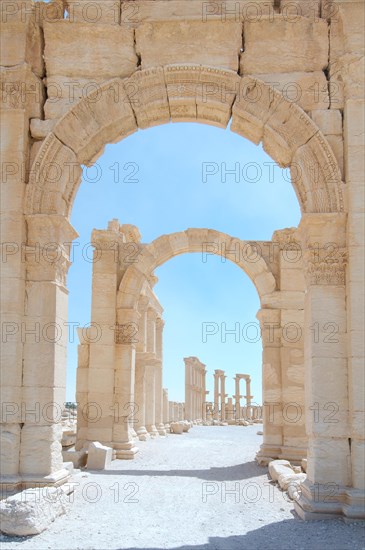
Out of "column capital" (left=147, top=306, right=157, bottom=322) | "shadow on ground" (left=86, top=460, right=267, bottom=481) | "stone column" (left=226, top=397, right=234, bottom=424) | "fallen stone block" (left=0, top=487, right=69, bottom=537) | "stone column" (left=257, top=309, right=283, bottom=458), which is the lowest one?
"stone column" (left=226, top=397, right=234, bottom=424)

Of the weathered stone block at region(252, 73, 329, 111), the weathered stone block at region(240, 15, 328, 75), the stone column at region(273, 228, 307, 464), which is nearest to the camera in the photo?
the weathered stone block at region(252, 73, 329, 111)

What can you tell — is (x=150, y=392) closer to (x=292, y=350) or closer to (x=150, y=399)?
(x=150, y=399)

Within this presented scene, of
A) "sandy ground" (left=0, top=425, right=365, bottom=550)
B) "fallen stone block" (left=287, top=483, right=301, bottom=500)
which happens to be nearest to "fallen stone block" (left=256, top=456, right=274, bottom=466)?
"sandy ground" (left=0, top=425, right=365, bottom=550)

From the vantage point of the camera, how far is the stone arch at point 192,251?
1458 centimetres

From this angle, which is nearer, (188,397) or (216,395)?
(188,397)

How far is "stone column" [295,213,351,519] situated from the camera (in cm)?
727

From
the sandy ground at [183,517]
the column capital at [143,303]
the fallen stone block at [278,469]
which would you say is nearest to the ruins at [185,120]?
the sandy ground at [183,517]

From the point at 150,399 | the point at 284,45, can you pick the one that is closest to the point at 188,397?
the point at 150,399

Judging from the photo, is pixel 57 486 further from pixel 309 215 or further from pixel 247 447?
pixel 247 447

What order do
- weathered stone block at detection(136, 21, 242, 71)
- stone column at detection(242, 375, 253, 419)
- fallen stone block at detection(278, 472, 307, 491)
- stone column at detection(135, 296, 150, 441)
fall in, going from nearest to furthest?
1. weathered stone block at detection(136, 21, 242, 71)
2. fallen stone block at detection(278, 472, 307, 491)
3. stone column at detection(135, 296, 150, 441)
4. stone column at detection(242, 375, 253, 419)

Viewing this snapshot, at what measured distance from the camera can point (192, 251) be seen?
54.0 ft

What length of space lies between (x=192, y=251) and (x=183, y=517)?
977cm

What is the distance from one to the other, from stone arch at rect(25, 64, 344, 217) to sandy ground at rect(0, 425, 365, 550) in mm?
3994

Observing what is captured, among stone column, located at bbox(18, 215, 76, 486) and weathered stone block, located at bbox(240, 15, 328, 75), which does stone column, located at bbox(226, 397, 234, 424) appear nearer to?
stone column, located at bbox(18, 215, 76, 486)
